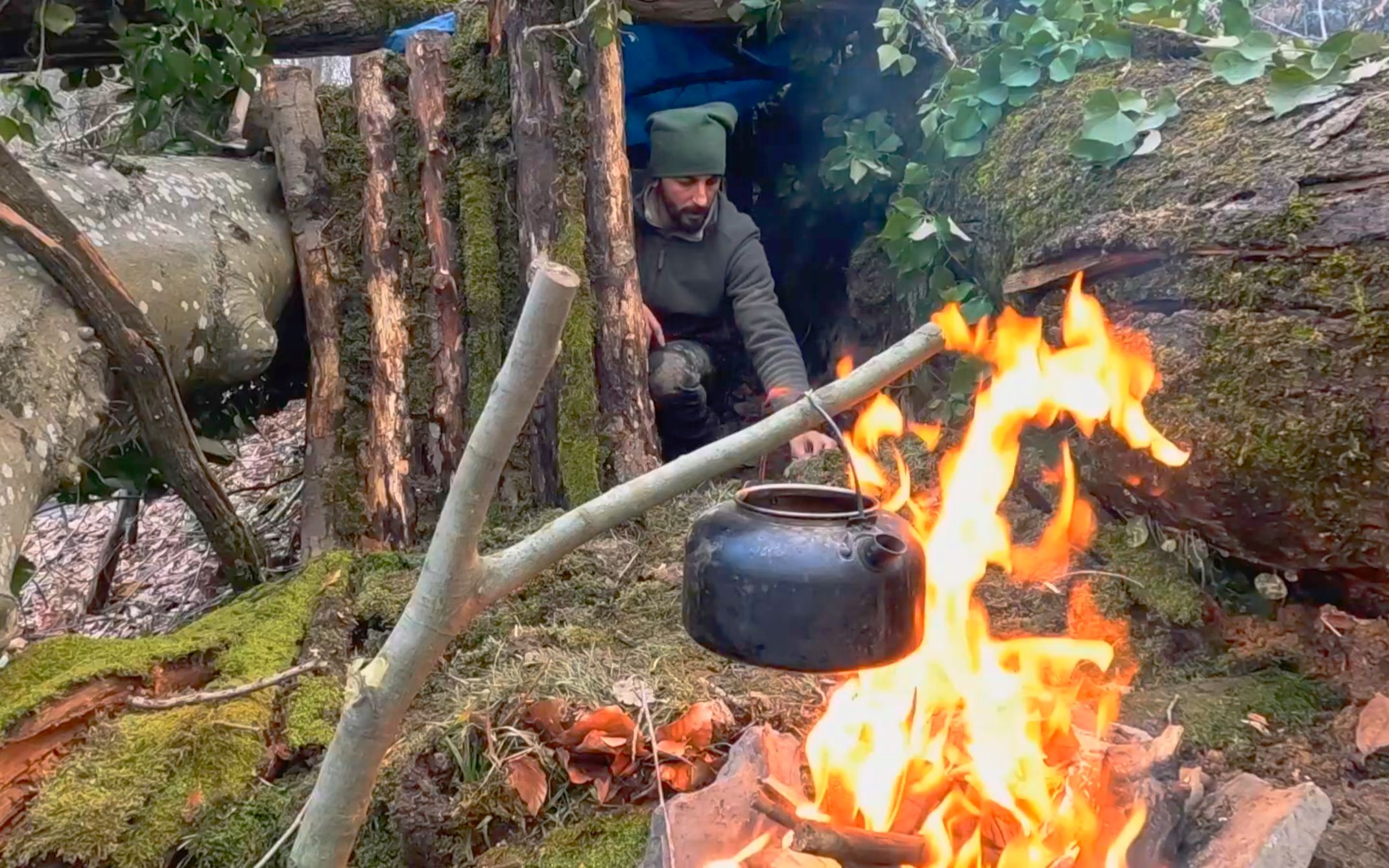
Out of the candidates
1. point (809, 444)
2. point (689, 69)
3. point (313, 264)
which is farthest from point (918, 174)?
point (313, 264)

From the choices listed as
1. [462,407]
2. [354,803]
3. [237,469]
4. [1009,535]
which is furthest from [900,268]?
[237,469]

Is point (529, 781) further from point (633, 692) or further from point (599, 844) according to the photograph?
point (633, 692)

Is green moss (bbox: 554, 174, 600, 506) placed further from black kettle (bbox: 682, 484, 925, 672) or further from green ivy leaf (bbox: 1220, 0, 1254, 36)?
green ivy leaf (bbox: 1220, 0, 1254, 36)

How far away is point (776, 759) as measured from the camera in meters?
2.24

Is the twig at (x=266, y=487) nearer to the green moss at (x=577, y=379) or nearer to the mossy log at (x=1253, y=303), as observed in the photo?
the green moss at (x=577, y=379)

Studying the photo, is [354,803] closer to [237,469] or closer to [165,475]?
[165,475]

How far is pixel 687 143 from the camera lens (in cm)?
464

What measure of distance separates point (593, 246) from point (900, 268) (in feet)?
4.53

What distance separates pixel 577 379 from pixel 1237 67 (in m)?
2.63

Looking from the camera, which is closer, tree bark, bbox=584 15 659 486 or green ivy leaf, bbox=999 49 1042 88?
green ivy leaf, bbox=999 49 1042 88

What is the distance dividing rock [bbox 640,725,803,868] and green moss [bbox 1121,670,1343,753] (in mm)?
1064

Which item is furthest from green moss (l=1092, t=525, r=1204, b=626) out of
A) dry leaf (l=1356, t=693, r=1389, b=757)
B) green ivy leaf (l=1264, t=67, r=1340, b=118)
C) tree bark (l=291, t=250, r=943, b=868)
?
tree bark (l=291, t=250, r=943, b=868)

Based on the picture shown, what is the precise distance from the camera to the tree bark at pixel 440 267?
418cm

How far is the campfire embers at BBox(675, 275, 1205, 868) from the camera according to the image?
6.59 feet
